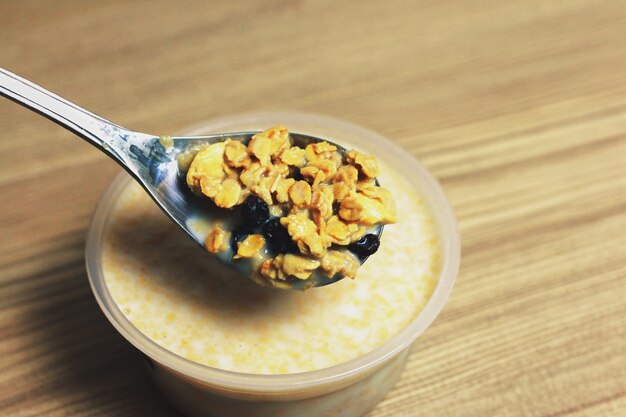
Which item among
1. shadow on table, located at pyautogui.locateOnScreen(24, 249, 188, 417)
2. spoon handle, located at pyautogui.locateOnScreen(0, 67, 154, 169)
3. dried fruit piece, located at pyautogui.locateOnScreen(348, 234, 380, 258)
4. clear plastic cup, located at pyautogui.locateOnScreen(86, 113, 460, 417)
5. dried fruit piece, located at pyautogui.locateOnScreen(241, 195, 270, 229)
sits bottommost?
shadow on table, located at pyautogui.locateOnScreen(24, 249, 188, 417)

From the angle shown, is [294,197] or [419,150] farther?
[419,150]

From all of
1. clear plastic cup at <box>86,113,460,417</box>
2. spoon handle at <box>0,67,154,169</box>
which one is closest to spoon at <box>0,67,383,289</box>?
spoon handle at <box>0,67,154,169</box>

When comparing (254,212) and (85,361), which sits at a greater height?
(254,212)

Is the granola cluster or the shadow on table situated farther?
the shadow on table

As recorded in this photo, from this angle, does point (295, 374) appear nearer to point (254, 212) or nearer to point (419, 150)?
point (254, 212)

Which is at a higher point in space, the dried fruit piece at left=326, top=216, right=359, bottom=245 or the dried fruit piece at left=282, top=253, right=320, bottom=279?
the dried fruit piece at left=326, top=216, right=359, bottom=245

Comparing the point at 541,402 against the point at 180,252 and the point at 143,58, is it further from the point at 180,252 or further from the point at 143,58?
the point at 143,58

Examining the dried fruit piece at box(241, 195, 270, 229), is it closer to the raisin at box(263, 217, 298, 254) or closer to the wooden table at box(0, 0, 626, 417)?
the raisin at box(263, 217, 298, 254)

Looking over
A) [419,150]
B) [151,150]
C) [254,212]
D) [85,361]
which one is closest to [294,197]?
[254,212]

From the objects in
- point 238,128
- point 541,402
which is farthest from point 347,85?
point 541,402
